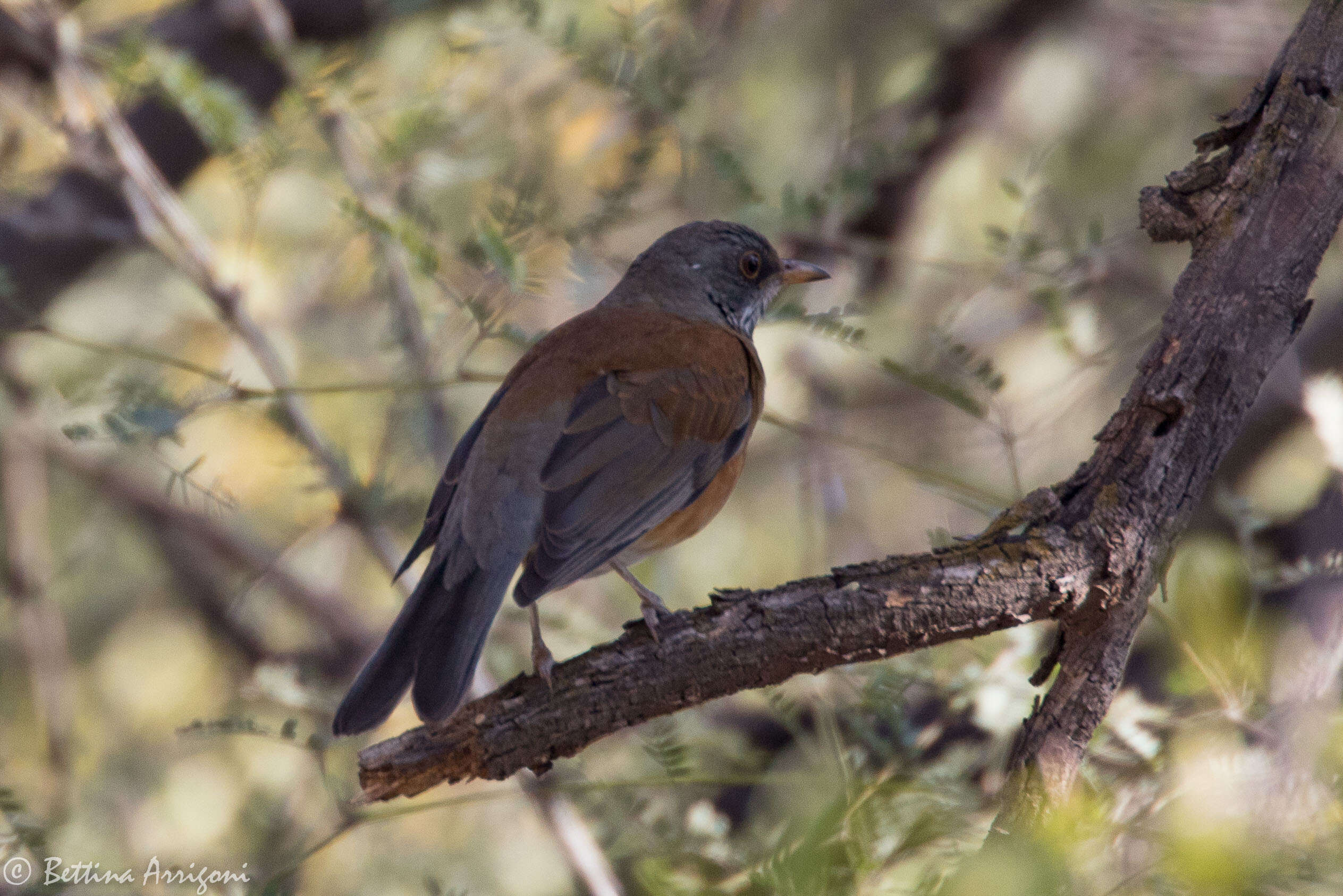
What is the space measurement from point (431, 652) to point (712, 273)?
8.17 feet

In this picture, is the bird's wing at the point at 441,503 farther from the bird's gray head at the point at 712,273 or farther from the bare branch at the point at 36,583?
the bare branch at the point at 36,583

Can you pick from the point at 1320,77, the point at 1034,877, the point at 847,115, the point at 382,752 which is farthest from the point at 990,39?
the point at 1034,877

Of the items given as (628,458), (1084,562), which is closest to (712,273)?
(628,458)

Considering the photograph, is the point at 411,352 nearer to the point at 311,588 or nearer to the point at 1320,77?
the point at 311,588

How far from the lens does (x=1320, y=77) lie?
2859mm

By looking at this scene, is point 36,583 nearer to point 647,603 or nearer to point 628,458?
point 628,458

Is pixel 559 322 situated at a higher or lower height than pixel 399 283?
lower

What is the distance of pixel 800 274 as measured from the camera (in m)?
5.20

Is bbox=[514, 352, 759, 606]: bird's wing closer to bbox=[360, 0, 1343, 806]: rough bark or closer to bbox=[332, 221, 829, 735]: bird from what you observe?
bbox=[332, 221, 829, 735]: bird

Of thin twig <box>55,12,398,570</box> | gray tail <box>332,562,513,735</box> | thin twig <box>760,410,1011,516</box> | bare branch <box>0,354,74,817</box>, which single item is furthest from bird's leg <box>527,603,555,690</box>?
bare branch <box>0,354,74,817</box>

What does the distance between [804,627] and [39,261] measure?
211 inches

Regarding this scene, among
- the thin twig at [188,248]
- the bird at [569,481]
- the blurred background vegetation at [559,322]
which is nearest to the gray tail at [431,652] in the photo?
the bird at [569,481]

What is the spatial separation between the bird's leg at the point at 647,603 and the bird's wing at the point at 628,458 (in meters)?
0.14

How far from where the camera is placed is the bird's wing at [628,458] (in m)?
3.51
